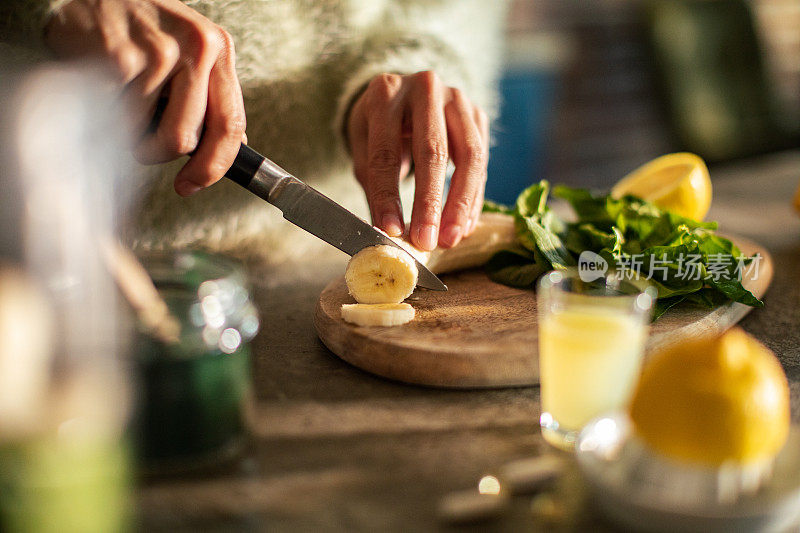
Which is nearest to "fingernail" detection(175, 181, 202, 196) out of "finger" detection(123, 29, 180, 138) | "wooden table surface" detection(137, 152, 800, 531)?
"finger" detection(123, 29, 180, 138)

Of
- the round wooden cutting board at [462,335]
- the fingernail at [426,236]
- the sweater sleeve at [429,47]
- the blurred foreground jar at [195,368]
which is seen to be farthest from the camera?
the sweater sleeve at [429,47]

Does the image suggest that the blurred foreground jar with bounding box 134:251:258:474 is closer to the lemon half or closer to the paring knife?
the paring knife

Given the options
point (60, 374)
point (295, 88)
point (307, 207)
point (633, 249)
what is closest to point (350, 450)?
point (60, 374)

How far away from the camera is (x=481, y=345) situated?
3.17 feet

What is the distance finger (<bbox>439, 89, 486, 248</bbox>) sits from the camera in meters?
1.27

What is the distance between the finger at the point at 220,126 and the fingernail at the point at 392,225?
290mm

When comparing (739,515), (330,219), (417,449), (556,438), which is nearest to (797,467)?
(739,515)

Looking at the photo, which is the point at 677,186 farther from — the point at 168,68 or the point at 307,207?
the point at 168,68

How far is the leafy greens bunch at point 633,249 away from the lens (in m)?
1.15

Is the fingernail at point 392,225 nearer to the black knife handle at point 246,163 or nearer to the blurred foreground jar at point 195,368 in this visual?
the black knife handle at point 246,163

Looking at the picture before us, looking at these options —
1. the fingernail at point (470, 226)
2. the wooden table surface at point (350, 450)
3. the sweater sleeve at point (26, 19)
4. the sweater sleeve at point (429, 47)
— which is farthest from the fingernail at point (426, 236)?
the sweater sleeve at point (26, 19)

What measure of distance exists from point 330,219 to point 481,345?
36 centimetres

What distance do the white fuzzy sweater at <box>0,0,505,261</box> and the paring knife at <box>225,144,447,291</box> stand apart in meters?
0.39

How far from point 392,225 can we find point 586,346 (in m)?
0.53
